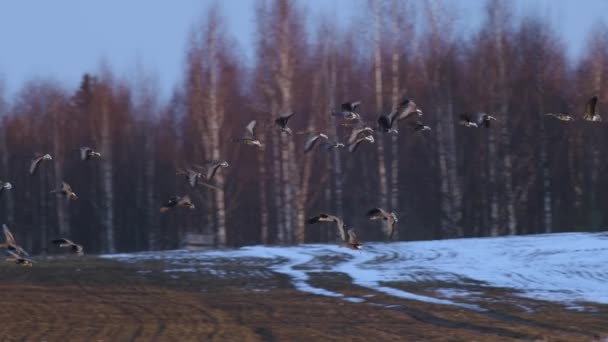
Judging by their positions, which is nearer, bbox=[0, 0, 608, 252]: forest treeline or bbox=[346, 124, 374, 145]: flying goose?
bbox=[346, 124, 374, 145]: flying goose

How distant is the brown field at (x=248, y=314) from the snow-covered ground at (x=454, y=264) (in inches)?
22.5

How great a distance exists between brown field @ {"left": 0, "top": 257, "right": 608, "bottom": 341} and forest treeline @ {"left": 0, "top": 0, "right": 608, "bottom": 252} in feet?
44.6

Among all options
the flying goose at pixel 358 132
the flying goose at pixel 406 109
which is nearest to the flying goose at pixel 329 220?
the flying goose at pixel 358 132

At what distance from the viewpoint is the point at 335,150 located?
3588 cm

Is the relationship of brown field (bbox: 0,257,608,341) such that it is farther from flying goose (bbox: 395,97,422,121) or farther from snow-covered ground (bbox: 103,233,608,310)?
flying goose (bbox: 395,97,422,121)

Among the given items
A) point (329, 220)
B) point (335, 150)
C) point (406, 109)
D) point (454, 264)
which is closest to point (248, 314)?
point (329, 220)

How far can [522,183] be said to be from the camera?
38406 mm

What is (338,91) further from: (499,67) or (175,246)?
(175,246)

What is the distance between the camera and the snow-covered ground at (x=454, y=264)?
55.5 ft

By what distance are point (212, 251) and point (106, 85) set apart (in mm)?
23187

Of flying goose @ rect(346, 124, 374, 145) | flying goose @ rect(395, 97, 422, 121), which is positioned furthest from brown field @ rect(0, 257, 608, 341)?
flying goose @ rect(395, 97, 422, 121)

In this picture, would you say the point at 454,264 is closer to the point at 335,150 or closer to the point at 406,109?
the point at 406,109

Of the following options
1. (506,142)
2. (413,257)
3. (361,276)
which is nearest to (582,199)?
(506,142)

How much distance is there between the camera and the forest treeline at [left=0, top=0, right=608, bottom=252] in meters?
34.8
